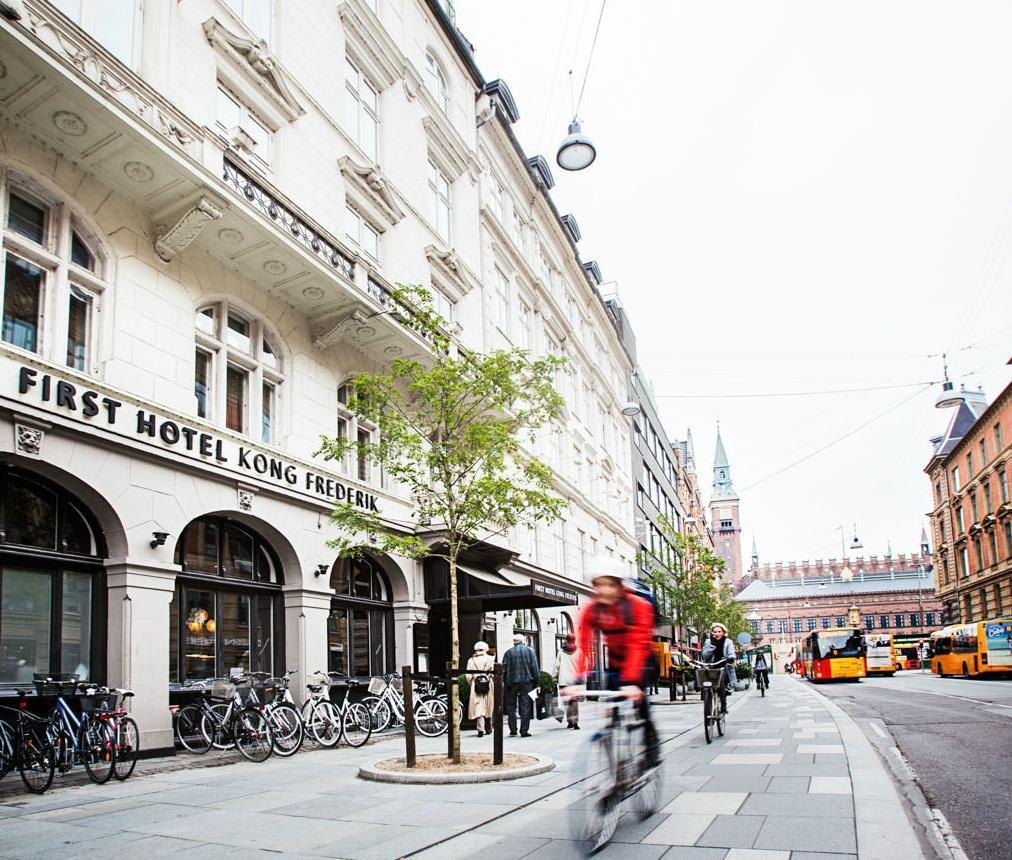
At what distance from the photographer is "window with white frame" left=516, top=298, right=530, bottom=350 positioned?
3153cm

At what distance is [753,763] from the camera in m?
10.0

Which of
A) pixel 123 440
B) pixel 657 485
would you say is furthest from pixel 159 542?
pixel 657 485

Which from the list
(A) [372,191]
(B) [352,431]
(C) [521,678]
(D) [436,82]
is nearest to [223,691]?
(C) [521,678]

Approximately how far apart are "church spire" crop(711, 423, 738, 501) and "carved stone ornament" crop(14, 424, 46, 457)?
161m

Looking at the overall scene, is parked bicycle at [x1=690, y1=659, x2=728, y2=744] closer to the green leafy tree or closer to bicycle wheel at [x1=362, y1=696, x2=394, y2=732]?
bicycle wheel at [x1=362, y1=696, x2=394, y2=732]

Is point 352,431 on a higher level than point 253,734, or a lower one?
higher

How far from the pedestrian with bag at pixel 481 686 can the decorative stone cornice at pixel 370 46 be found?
13.6 metres

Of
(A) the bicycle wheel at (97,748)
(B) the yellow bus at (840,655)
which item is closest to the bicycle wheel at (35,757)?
(A) the bicycle wheel at (97,748)

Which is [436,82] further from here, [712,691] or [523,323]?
[712,691]

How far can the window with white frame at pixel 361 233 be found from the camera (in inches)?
761

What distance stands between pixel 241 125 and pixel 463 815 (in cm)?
1300

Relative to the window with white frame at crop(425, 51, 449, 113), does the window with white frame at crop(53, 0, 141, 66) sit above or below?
below

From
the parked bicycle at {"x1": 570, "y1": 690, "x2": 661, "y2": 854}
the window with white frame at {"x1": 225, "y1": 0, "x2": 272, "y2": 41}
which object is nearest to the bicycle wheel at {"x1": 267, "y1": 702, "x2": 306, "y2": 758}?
the parked bicycle at {"x1": 570, "y1": 690, "x2": 661, "y2": 854}

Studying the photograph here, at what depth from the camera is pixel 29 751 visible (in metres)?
8.97
